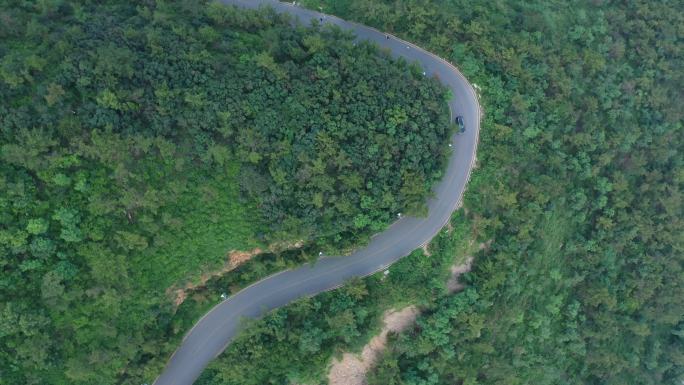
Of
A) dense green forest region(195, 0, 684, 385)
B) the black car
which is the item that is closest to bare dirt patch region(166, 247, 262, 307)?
dense green forest region(195, 0, 684, 385)

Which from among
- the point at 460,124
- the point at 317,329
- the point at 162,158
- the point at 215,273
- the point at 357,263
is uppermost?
the point at 460,124

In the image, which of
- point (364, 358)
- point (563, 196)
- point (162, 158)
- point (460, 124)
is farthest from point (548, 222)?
point (162, 158)

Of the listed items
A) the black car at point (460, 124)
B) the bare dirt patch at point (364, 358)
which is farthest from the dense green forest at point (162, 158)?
the bare dirt patch at point (364, 358)

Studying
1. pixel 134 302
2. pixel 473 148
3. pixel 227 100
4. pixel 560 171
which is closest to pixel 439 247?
pixel 473 148

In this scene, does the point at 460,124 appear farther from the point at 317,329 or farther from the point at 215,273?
the point at 215,273

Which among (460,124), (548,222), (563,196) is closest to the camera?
(460,124)

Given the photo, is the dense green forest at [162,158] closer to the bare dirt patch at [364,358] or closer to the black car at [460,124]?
the black car at [460,124]
